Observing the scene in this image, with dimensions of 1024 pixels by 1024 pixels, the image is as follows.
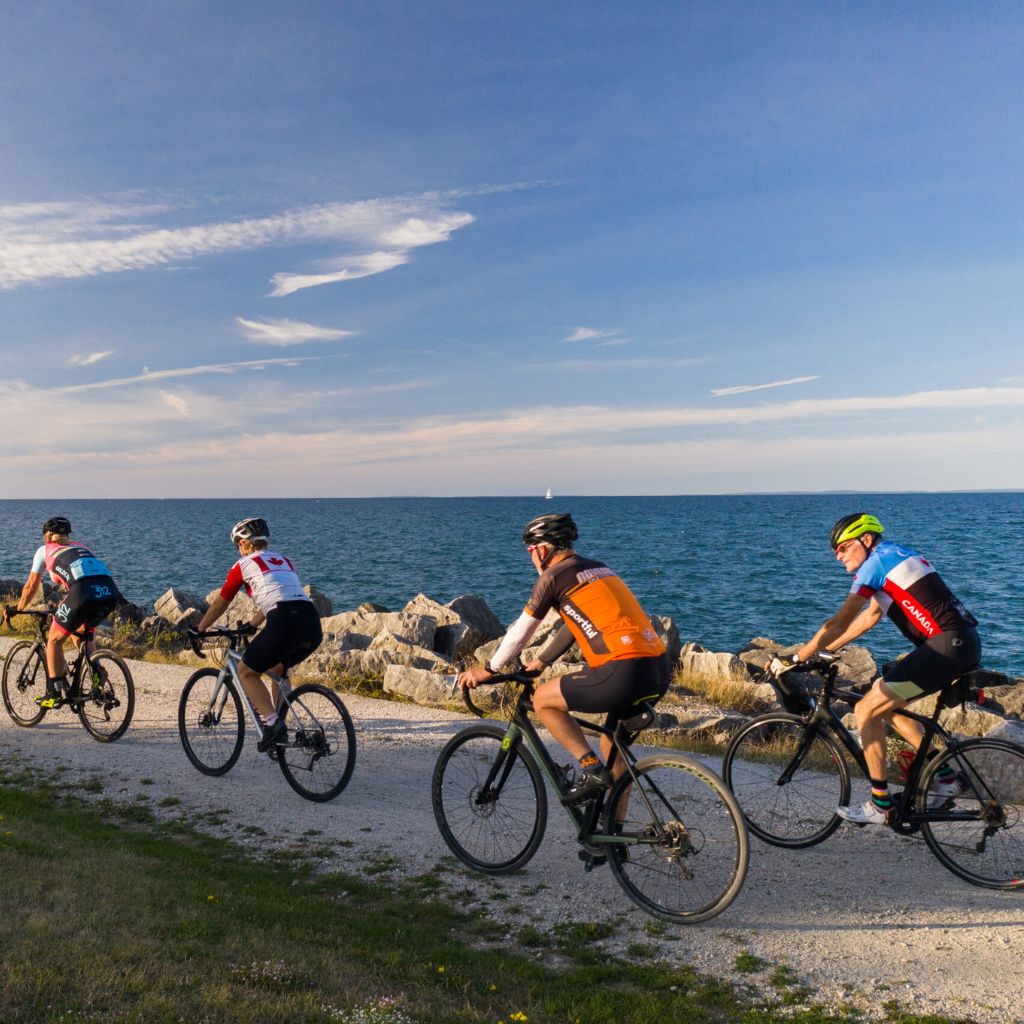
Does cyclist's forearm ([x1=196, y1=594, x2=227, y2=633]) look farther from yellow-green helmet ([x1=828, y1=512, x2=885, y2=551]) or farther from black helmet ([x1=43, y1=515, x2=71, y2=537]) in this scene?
yellow-green helmet ([x1=828, y1=512, x2=885, y2=551])

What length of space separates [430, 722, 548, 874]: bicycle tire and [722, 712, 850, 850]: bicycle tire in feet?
5.96

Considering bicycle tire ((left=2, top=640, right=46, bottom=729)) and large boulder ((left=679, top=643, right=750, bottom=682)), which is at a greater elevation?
bicycle tire ((left=2, top=640, right=46, bottom=729))

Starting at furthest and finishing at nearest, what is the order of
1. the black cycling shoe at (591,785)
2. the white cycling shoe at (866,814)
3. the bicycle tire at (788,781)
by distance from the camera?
the bicycle tire at (788,781) → the white cycling shoe at (866,814) → the black cycling shoe at (591,785)

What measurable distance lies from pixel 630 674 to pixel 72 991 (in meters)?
3.50

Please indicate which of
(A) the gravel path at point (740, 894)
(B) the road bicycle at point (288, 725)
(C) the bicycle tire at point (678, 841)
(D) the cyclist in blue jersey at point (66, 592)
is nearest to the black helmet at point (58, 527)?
(D) the cyclist in blue jersey at point (66, 592)

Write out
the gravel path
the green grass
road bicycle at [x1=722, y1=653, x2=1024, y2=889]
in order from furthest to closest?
road bicycle at [x1=722, y1=653, x2=1024, y2=889], the gravel path, the green grass

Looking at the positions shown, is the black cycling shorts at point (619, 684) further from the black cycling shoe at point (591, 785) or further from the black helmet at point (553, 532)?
the black helmet at point (553, 532)

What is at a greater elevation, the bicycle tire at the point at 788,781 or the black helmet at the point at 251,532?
the black helmet at the point at 251,532

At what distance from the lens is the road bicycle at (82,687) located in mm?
10570

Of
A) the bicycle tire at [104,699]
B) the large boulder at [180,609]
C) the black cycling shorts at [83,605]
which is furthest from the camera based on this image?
the large boulder at [180,609]

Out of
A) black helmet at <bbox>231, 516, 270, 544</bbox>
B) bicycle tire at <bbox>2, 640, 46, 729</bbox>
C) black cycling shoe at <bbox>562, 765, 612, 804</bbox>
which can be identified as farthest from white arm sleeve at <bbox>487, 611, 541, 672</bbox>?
bicycle tire at <bbox>2, 640, 46, 729</bbox>

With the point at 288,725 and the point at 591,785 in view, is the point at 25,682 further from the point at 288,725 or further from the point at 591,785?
the point at 591,785

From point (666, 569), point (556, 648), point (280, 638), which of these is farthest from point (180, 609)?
point (666, 569)

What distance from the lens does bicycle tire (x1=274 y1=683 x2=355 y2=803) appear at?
824 centimetres
